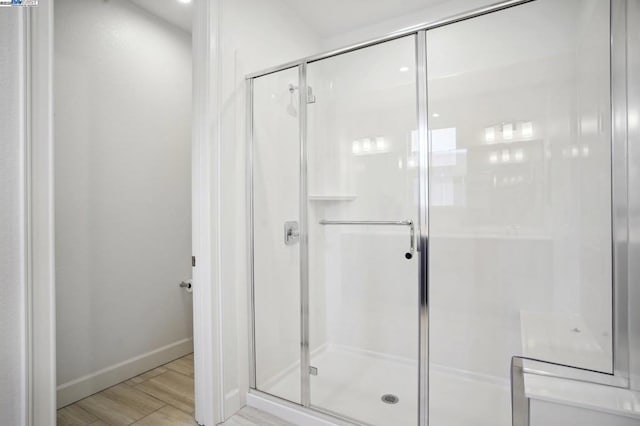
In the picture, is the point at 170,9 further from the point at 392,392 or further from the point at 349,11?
the point at 392,392

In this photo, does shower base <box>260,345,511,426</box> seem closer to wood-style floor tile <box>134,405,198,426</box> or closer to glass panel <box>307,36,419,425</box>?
glass panel <box>307,36,419,425</box>

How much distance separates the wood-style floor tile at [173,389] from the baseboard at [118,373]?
14 centimetres

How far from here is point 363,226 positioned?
247cm

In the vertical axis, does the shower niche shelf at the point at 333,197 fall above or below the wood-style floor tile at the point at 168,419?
above

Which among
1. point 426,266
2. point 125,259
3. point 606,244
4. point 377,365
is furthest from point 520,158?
point 125,259

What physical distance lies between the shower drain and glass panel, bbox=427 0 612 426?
0.20 metres

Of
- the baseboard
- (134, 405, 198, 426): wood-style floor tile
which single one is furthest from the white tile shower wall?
the baseboard

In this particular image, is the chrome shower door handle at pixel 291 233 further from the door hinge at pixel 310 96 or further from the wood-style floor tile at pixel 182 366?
the wood-style floor tile at pixel 182 366

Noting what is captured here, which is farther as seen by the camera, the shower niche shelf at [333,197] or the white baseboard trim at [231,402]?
the shower niche shelf at [333,197]

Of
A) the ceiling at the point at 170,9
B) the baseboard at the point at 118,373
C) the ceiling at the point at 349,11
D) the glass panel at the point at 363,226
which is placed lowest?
the baseboard at the point at 118,373

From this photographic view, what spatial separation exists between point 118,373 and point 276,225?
1.45 metres

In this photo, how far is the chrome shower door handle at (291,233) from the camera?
6.97 ft

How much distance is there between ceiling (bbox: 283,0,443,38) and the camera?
2.39 meters

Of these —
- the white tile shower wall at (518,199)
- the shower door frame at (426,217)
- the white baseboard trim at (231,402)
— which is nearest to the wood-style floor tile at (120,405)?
the white baseboard trim at (231,402)
